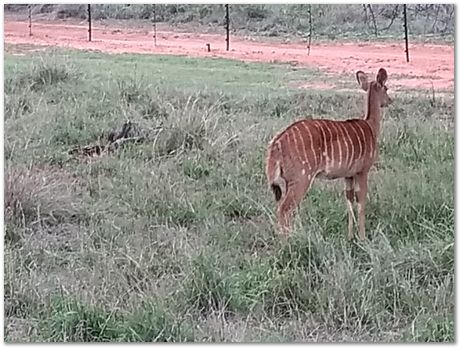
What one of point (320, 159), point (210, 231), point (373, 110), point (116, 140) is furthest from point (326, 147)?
point (116, 140)

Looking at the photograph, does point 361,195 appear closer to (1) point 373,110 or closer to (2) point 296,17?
(1) point 373,110

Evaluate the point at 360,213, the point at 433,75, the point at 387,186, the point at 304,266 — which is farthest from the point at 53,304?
the point at 433,75

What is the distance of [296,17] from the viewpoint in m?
6.07

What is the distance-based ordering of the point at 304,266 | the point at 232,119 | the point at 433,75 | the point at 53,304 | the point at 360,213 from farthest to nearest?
the point at 433,75
the point at 232,119
the point at 360,213
the point at 304,266
the point at 53,304

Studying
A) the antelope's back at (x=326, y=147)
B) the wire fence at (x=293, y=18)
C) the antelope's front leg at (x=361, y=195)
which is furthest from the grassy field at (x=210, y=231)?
the wire fence at (x=293, y=18)

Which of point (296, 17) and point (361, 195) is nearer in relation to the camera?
point (361, 195)

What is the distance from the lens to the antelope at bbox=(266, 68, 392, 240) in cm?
356

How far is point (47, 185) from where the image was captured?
407 cm

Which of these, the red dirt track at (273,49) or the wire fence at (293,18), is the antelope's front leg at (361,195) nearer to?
the wire fence at (293,18)

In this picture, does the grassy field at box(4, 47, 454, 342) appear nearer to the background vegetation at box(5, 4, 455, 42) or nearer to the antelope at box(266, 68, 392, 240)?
the antelope at box(266, 68, 392, 240)

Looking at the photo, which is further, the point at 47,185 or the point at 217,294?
the point at 47,185

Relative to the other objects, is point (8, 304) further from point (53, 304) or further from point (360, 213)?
point (360, 213)

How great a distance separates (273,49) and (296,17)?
105 centimetres

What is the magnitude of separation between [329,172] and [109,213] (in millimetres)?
957
